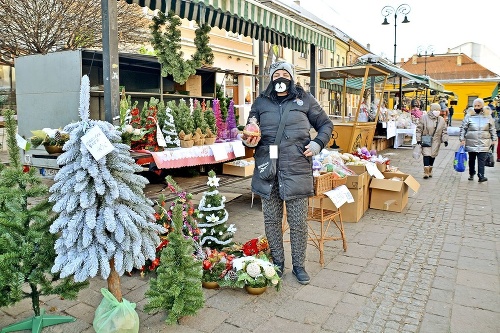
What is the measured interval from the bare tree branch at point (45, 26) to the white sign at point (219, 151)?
21.4 ft

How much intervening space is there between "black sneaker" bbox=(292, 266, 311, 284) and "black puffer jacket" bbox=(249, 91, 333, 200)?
2.24 feet

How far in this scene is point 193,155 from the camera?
518 cm

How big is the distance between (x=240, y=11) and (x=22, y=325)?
3852 millimetres

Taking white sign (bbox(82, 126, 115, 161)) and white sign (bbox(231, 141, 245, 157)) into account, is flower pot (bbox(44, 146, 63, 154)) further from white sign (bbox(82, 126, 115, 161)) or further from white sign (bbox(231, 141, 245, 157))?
white sign (bbox(231, 141, 245, 157))

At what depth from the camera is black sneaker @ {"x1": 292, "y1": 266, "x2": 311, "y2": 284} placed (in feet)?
12.1

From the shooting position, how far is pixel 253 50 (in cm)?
2356

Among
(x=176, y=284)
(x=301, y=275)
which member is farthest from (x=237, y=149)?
(x=176, y=284)

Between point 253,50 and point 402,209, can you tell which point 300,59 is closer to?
point 253,50

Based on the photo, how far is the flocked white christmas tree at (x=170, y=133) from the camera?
5098 mm

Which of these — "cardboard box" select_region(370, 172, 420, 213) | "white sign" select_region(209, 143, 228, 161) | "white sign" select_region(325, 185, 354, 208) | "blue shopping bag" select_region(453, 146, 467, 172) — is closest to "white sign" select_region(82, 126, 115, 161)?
"white sign" select_region(325, 185, 354, 208)

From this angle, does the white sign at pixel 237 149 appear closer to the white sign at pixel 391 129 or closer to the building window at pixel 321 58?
the white sign at pixel 391 129

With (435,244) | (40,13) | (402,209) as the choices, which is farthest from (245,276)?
(40,13)

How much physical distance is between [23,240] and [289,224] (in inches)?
80.0

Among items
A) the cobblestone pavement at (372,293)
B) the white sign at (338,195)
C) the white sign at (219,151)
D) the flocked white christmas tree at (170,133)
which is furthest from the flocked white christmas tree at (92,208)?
the white sign at (219,151)
